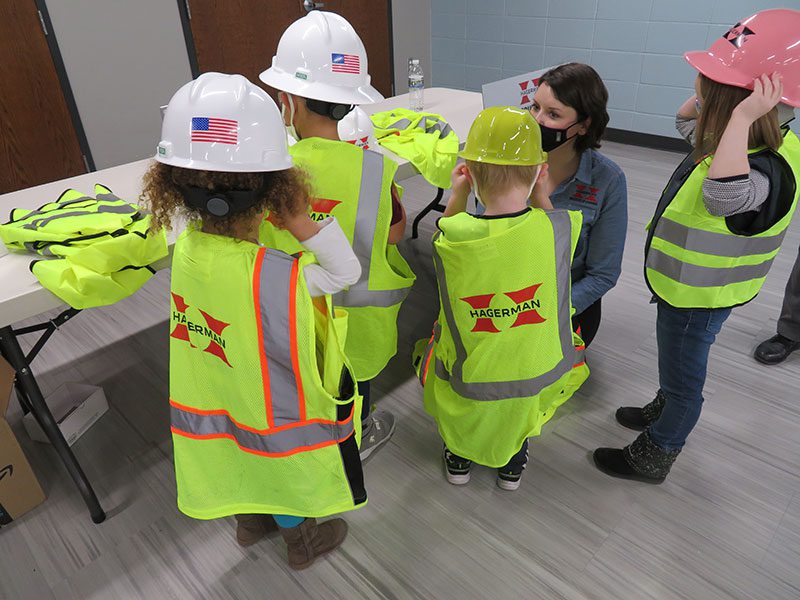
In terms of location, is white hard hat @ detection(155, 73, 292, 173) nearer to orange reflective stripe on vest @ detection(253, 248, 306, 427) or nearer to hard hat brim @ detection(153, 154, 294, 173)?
hard hat brim @ detection(153, 154, 294, 173)

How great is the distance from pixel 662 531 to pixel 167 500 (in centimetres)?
150

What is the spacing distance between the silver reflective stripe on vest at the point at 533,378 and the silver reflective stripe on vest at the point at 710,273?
0.85ft

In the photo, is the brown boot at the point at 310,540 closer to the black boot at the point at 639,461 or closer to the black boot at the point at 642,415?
the black boot at the point at 639,461

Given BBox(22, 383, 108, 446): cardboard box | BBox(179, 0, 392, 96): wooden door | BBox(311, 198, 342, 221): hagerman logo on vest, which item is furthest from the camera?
BBox(179, 0, 392, 96): wooden door

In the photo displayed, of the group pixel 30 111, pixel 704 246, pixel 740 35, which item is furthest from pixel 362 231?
pixel 30 111

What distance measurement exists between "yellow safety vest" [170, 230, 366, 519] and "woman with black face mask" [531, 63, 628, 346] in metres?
0.89

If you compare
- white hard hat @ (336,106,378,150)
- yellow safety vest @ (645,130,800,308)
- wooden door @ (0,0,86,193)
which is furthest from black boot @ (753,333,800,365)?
wooden door @ (0,0,86,193)

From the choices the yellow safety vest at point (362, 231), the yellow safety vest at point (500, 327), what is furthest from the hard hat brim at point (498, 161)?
the yellow safety vest at point (362, 231)

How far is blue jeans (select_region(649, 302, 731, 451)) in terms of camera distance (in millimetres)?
1402

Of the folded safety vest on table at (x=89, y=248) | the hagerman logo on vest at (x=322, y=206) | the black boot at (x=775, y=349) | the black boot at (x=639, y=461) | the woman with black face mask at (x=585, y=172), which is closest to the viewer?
the folded safety vest on table at (x=89, y=248)

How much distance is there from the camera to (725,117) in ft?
3.91

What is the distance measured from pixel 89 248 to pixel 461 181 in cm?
92

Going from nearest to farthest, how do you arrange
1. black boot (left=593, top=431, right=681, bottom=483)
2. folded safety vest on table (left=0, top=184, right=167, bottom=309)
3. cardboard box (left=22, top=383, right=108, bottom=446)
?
folded safety vest on table (left=0, top=184, right=167, bottom=309), black boot (left=593, top=431, right=681, bottom=483), cardboard box (left=22, top=383, right=108, bottom=446)

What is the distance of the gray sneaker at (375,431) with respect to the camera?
1.87 metres
